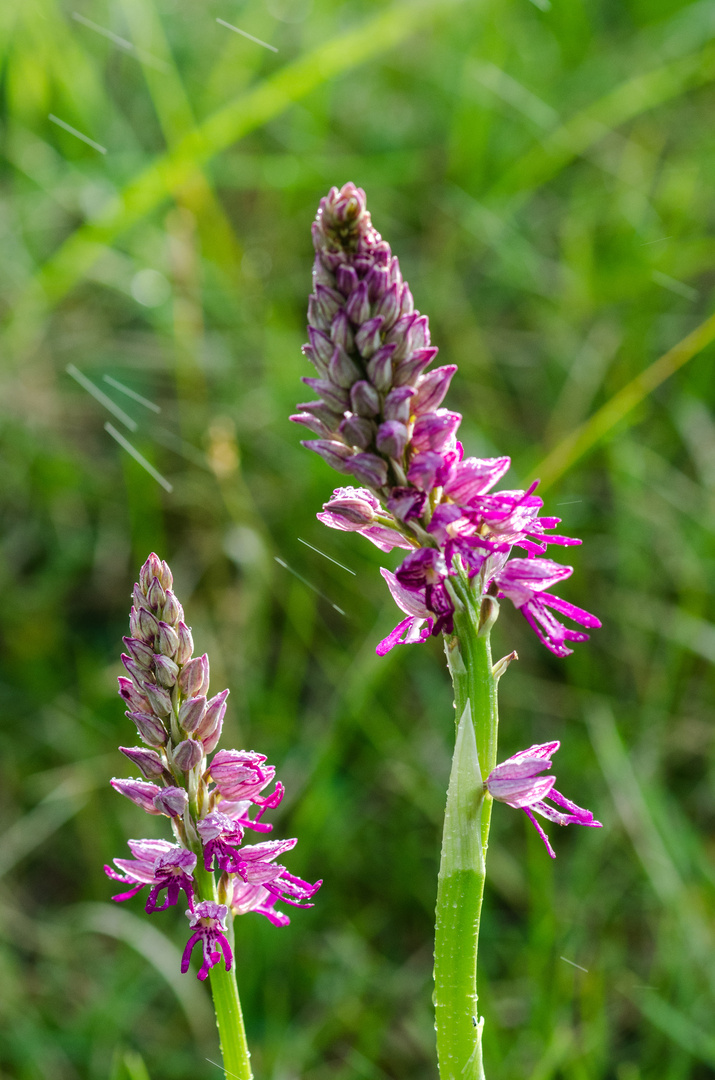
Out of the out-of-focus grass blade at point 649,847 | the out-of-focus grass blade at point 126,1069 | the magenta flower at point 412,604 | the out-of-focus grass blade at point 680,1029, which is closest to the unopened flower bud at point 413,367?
the magenta flower at point 412,604

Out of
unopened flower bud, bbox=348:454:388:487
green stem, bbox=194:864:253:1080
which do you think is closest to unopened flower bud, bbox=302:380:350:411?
unopened flower bud, bbox=348:454:388:487

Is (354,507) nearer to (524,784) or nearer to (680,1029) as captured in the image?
(524,784)

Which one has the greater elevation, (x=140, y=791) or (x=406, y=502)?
(x=406, y=502)

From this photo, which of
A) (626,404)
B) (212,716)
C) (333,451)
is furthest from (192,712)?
(626,404)

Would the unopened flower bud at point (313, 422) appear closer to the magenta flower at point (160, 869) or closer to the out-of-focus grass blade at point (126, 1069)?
the magenta flower at point (160, 869)

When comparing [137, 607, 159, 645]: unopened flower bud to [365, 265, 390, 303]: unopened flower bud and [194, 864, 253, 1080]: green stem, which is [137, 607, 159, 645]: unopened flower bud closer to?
[194, 864, 253, 1080]: green stem
